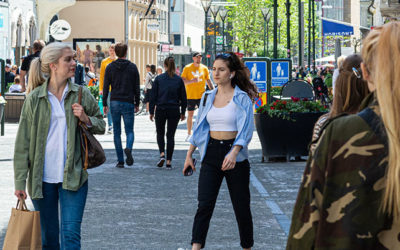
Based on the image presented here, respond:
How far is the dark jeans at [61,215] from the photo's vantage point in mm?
6117

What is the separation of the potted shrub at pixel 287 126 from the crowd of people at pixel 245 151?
26.9 feet

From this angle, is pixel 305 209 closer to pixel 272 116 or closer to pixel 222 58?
pixel 222 58

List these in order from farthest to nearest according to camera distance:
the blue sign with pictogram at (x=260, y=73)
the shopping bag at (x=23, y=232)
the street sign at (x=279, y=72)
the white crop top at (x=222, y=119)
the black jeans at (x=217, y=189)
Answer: the street sign at (x=279, y=72) → the blue sign with pictogram at (x=260, y=73) → the white crop top at (x=222, y=119) → the black jeans at (x=217, y=189) → the shopping bag at (x=23, y=232)

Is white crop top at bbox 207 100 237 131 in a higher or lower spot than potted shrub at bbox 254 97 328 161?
higher

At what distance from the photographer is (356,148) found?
3148 millimetres

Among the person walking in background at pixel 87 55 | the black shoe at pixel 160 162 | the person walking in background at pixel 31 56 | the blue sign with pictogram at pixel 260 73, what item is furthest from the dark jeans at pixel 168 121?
the person walking in background at pixel 87 55

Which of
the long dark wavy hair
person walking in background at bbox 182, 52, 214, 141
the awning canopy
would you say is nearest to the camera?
the long dark wavy hair

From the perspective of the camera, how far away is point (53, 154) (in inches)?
241

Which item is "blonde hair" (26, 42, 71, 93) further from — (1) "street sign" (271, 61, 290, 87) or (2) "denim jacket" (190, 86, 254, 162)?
(1) "street sign" (271, 61, 290, 87)

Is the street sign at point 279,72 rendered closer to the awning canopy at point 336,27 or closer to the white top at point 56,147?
the white top at point 56,147

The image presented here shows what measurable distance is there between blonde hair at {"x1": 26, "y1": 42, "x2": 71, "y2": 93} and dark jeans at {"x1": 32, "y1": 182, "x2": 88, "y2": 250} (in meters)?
0.65

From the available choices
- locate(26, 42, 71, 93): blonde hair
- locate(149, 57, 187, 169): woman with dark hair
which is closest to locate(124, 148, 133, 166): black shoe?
locate(149, 57, 187, 169): woman with dark hair

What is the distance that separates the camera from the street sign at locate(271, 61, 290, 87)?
2394 cm

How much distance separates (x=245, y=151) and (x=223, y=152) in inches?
6.5
